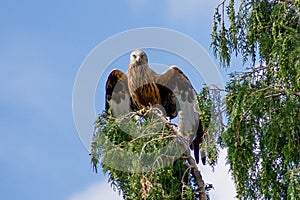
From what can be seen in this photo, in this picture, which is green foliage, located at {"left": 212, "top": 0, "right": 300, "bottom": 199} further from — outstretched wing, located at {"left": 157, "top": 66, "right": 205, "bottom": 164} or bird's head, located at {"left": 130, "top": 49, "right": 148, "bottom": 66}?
bird's head, located at {"left": 130, "top": 49, "right": 148, "bottom": 66}

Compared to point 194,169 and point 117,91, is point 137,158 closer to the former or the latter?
point 194,169

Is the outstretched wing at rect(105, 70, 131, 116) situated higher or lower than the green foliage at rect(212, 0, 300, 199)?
higher

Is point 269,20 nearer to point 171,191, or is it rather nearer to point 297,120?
point 297,120

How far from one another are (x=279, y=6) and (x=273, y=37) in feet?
1.07

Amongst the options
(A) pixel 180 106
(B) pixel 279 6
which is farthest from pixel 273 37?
(A) pixel 180 106

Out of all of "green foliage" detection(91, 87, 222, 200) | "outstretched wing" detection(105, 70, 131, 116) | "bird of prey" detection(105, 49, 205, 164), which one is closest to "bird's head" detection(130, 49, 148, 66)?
"bird of prey" detection(105, 49, 205, 164)

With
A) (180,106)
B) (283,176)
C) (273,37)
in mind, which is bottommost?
(283,176)

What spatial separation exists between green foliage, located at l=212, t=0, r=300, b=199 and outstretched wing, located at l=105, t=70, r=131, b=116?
255cm

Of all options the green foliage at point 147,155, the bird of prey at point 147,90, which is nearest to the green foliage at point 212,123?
the green foliage at point 147,155

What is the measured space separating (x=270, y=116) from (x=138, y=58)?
3355 mm

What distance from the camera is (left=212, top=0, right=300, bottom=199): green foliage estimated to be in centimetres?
740

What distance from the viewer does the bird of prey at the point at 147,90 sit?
9.86 meters

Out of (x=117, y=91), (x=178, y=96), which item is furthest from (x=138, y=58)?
(x=178, y=96)

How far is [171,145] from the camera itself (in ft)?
24.7
